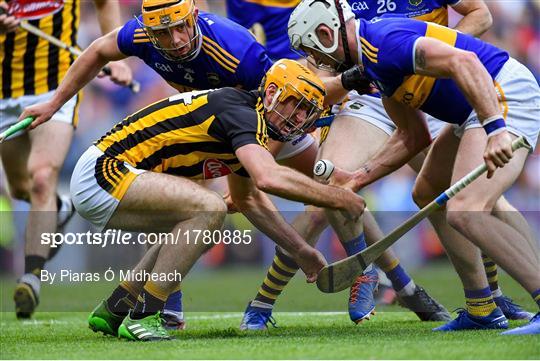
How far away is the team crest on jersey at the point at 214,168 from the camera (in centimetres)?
530

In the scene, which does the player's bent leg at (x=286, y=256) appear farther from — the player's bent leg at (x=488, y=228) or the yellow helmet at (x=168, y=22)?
the player's bent leg at (x=488, y=228)

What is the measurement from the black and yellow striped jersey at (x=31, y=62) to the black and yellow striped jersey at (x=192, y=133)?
2420mm

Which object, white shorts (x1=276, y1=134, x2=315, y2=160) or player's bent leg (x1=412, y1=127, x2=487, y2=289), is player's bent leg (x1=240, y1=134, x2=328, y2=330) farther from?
player's bent leg (x1=412, y1=127, x2=487, y2=289)

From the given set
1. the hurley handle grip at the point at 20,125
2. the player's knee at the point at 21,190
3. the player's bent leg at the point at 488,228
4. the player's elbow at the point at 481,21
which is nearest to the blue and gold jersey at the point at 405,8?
the player's elbow at the point at 481,21

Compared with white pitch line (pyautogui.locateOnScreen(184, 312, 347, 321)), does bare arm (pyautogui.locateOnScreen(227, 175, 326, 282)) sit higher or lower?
higher

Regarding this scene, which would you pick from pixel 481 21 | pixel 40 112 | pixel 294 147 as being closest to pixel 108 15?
pixel 40 112

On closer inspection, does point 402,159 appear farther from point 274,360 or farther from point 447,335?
point 274,360

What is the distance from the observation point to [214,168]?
5.37 meters

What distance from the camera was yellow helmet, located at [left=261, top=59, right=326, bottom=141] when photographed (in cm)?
505

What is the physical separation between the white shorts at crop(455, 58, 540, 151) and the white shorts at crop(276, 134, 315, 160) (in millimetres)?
1346

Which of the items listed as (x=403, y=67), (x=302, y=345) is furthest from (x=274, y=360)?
(x=403, y=67)

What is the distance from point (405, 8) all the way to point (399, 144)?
3.23 ft

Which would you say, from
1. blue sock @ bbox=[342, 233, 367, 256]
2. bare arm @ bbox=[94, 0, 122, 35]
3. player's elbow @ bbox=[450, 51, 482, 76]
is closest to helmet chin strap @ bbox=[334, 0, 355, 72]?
player's elbow @ bbox=[450, 51, 482, 76]

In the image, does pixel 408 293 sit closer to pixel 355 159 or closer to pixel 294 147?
pixel 355 159
